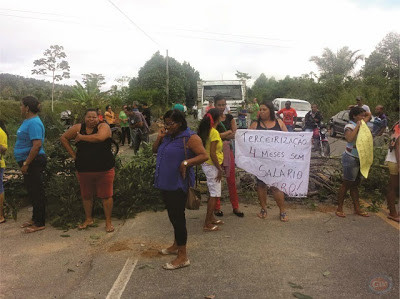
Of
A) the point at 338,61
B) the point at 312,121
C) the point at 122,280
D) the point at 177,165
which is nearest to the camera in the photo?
the point at 122,280

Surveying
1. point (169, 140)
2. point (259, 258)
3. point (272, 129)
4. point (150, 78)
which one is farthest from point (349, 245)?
point (150, 78)

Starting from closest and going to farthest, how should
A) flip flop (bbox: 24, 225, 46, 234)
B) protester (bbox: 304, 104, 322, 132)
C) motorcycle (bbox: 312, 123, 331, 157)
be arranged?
flip flop (bbox: 24, 225, 46, 234), motorcycle (bbox: 312, 123, 331, 157), protester (bbox: 304, 104, 322, 132)

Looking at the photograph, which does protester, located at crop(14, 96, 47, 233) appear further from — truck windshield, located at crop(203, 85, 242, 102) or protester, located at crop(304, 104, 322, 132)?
truck windshield, located at crop(203, 85, 242, 102)

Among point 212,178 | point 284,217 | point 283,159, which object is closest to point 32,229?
point 212,178

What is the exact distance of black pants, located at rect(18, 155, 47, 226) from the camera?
4.88 meters

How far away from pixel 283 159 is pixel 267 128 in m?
0.53

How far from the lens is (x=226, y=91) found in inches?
712

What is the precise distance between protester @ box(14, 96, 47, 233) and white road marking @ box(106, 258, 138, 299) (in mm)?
1836

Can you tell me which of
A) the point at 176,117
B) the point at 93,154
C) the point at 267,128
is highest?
the point at 176,117

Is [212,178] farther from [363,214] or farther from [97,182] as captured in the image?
[363,214]

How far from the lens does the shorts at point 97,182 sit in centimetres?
472

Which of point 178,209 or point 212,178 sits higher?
point 212,178

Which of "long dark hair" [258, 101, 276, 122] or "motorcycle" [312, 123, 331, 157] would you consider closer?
"long dark hair" [258, 101, 276, 122]

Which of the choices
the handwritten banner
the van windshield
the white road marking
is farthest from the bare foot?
the van windshield
